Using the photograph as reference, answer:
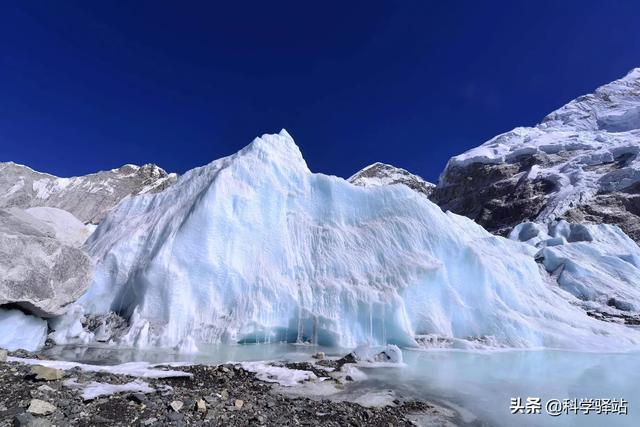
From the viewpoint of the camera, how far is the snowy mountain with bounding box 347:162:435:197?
341 feet

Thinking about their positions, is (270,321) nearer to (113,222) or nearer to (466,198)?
(113,222)

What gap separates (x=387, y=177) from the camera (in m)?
108

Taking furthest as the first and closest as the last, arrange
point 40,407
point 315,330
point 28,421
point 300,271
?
point 300,271 < point 315,330 < point 40,407 < point 28,421

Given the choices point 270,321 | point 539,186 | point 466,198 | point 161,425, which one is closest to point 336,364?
point 270,321

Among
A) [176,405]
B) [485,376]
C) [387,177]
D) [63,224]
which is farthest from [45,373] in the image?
[387,177]

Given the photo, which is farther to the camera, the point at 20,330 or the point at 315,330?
the point at 315,330

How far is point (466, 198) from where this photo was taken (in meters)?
68.2

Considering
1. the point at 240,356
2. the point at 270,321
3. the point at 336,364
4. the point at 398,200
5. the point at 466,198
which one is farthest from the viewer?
the point at 466,198

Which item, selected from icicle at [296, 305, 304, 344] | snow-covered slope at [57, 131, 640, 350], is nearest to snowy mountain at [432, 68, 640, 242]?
snow-covered slope at [57, 131, 640, 350]

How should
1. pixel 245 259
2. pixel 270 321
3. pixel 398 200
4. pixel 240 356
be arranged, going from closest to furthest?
pixel 240 356 → pixel 270 321 → pixel 245 259 → pixel 398 200

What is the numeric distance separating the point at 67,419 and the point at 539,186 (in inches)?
2368

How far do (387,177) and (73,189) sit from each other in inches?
2686

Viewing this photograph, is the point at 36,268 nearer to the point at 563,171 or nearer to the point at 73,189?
the point at 563,171

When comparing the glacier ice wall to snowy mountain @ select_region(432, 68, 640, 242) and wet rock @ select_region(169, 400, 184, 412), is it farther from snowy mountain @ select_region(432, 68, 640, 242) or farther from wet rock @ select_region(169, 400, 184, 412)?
snowy mountain @ select_region(432, 68, 640, 242)
